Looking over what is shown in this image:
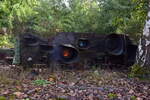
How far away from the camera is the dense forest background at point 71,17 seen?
303 inches

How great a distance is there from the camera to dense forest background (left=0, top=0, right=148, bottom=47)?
7689 millimetres

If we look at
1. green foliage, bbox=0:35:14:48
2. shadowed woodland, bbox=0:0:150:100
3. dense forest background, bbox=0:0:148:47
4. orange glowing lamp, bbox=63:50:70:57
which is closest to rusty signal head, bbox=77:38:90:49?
shadowed woodland, bbox=0:0:150:100

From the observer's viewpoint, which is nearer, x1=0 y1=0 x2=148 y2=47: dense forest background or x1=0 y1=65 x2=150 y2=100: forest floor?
x1=0 y1=65 x2=150 y2=100: forest floor

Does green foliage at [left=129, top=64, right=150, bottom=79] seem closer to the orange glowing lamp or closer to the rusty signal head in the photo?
the rusty signal head

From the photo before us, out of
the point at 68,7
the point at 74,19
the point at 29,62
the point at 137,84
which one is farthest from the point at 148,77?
the point at 68,7

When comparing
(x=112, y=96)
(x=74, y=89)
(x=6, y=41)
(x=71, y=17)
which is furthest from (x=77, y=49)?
(x=71, y=17)

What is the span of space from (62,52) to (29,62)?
856 mm

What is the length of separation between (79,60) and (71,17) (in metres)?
6.74

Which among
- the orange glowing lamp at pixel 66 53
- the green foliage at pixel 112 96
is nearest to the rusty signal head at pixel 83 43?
the orange glowing lamp at pixel 66 53

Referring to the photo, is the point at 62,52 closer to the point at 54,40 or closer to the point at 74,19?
the point at 54,40

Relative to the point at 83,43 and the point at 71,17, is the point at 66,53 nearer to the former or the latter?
the point at 83,43

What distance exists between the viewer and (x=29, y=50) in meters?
5.08

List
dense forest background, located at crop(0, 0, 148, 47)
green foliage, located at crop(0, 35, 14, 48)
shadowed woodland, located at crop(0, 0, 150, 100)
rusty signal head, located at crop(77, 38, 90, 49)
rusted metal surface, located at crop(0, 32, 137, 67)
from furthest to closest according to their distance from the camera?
green foliage, located at crop(0, 35, 14, 48) < dense forest background, located at crop(0, 0, 148, 47) < rusty signal head, located at crop(77, 38, 90, 49) < rusted metal surface, located at crop(0, 32, 137, 67) < shadowed woodland, located at crop(0, 0, 150, 100)

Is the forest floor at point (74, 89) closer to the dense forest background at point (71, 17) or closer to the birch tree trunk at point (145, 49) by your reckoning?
the birch tree trunk at point (145, 49)
